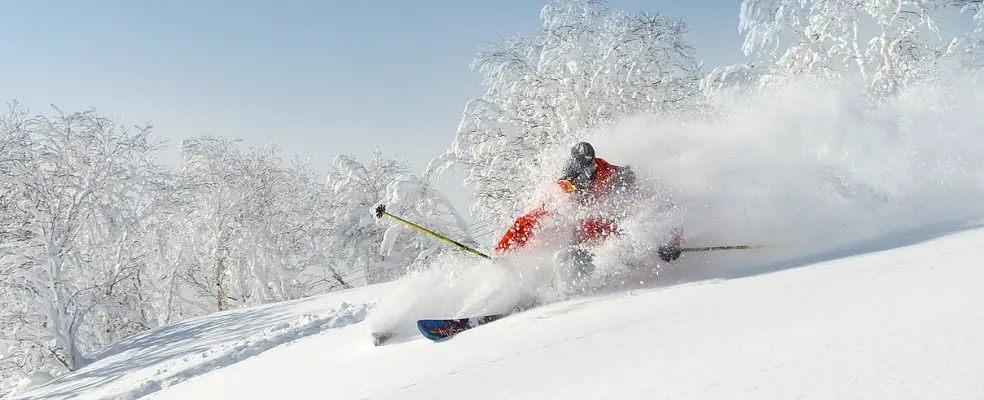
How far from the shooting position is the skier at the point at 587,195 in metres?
6.72

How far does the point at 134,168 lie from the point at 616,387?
20.6 metres

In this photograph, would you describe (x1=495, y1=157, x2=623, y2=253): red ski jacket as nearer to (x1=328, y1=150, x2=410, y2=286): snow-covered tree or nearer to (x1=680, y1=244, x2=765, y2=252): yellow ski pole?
(x1=680, y1=244, x2=765, y2=252): yellow ski pole

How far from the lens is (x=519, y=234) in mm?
6781

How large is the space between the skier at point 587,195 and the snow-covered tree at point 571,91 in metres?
10.3

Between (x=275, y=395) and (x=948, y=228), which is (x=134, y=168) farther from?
(x=948, y=228)

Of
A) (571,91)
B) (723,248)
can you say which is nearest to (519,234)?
(723,248)

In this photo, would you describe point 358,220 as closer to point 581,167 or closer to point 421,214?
Result: point 421,214

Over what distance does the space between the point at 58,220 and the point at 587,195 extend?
16.9 metres

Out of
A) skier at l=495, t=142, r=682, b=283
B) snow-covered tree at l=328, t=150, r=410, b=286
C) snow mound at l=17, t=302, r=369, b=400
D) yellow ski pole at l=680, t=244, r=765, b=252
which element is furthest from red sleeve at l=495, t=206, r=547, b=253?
snow-covered tree at l=328, t=150, r=410, b=286

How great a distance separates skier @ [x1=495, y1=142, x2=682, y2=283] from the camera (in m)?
6.72

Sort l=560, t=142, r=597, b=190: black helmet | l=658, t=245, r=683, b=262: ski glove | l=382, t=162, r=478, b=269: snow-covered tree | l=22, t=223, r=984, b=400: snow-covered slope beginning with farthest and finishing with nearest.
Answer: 1. l=382, t=162, r=478, b=269: snow-covered tree
2. l=560, t=142, r=597, b=190: black helmet
3. l=658, t=245, r=683, b=262: ski glove
4. l=22, t=223, r=984, b=400: snow-covered slope

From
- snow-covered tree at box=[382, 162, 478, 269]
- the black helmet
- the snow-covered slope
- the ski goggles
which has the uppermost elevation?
snow-covered tree at box=[382, 162, 478, 269]

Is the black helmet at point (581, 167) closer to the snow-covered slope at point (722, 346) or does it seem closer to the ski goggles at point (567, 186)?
the ski goggles at point (567, 186)

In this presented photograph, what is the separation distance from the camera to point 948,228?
241 inches
